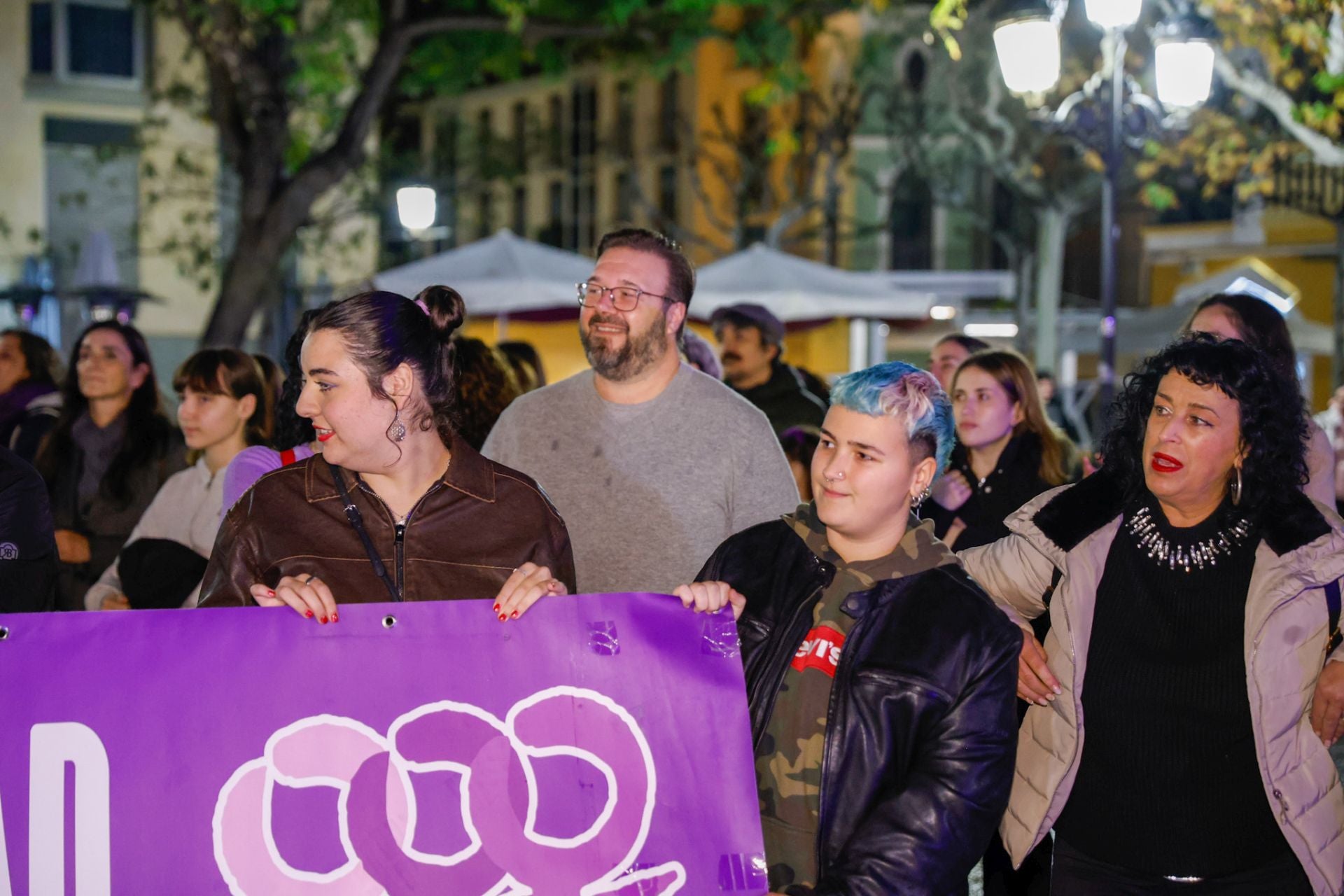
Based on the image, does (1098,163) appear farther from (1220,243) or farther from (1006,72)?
(1220,243)

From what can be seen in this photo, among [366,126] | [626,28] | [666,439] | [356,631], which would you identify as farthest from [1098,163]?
[356,631]

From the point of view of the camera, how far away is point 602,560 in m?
4.54

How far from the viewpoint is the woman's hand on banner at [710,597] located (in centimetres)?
323

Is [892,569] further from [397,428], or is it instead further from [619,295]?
[619,295]

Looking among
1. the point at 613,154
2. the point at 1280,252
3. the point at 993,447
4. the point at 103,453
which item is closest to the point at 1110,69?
the point at 993,447

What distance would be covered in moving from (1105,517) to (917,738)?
0.92 m

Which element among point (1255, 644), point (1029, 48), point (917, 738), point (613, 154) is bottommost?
point (917, 738)

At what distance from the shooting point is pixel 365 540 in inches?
133

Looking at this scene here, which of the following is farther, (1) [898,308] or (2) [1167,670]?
(1) [898,308]

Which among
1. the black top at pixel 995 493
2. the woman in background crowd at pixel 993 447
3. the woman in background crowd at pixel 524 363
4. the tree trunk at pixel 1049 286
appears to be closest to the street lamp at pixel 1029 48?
the woman in background crowd at pixel 524 363

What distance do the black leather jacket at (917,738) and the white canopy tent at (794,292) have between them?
10.4 m

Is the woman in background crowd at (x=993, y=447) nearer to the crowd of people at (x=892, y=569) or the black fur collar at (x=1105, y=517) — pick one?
the crowd of people at (x=892, y=569)

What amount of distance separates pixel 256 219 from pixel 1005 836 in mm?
11210

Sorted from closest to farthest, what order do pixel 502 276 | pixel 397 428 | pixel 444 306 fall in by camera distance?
pixel 397 428 → pixel 444 306 → pixel 502 276
